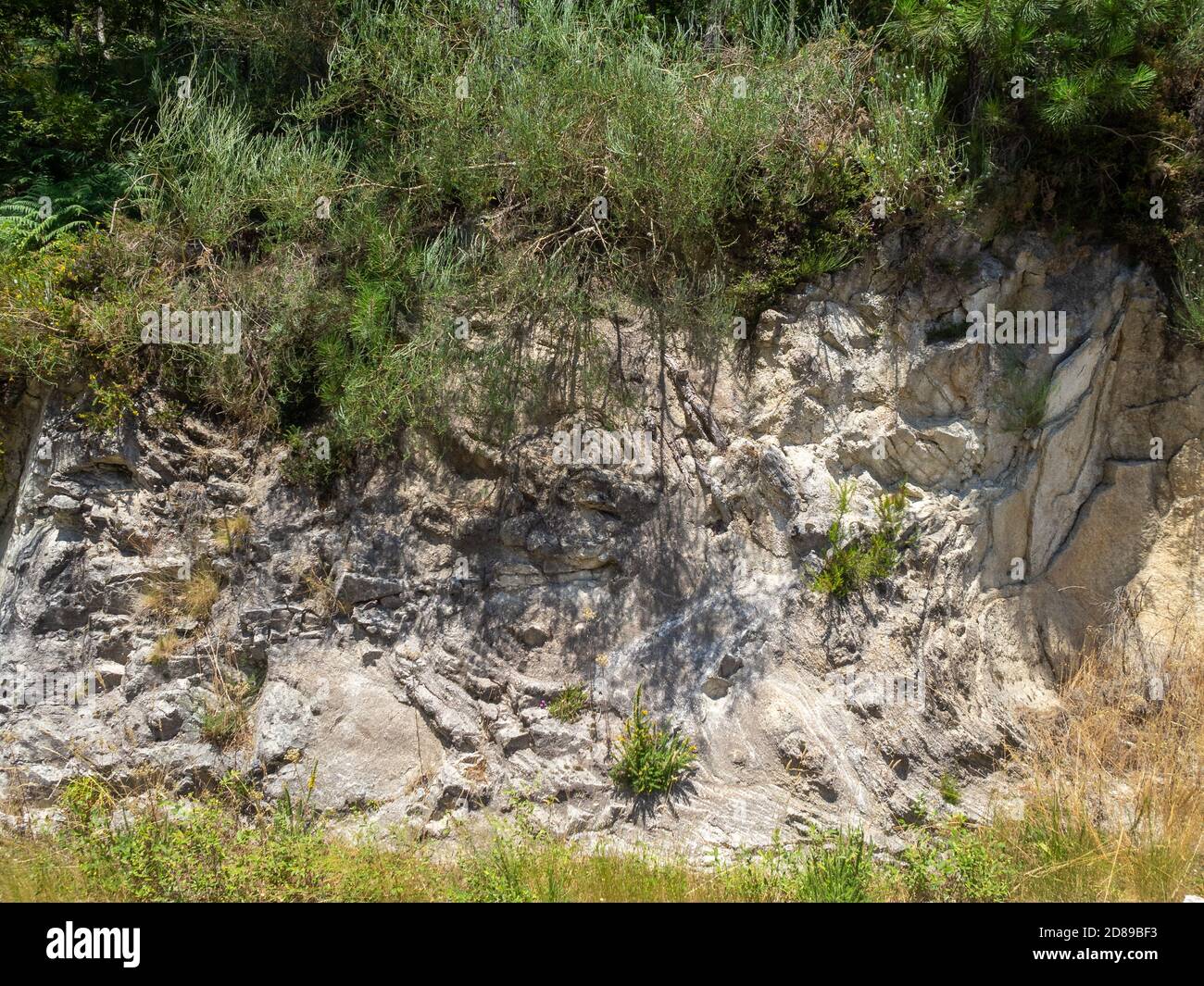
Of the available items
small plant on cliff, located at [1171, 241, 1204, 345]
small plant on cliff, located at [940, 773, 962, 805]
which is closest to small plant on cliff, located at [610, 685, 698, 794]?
small plant on cliff, located at [940, 773, 962, 805]

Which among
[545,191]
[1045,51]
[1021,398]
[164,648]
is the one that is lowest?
[164,648]

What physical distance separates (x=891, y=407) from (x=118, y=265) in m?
5.64

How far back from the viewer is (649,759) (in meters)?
5.60

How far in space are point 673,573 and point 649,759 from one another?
1267mm

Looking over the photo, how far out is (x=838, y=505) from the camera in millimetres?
6180

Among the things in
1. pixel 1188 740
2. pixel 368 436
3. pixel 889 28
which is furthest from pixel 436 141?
pixel 1188 740

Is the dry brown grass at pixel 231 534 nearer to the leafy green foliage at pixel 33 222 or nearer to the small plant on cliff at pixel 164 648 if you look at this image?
the small plant on cliff at pixel 164 648

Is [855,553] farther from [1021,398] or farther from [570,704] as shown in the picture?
[570,704]

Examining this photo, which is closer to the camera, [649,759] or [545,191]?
[649,759]

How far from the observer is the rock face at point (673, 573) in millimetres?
5652

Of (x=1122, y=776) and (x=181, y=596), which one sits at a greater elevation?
(x=181, y=596)

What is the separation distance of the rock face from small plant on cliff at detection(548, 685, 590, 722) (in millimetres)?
62

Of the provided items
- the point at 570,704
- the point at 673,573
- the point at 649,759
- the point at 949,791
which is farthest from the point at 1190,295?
the point at 570,704

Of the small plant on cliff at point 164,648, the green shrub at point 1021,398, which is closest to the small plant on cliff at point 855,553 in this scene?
the green shrub at point 1021,398
